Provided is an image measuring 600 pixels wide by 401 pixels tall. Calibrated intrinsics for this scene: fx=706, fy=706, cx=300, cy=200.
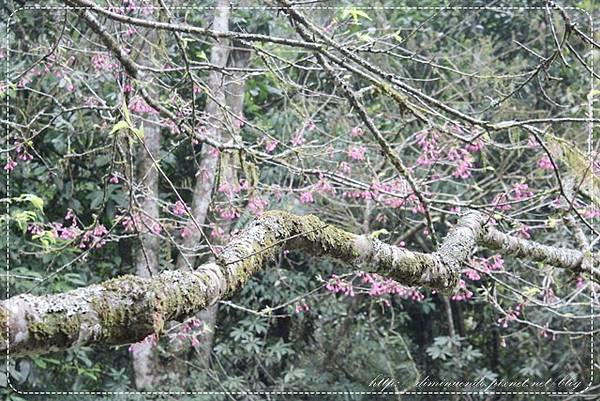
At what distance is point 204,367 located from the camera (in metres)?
3.30

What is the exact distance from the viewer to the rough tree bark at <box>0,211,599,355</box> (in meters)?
0.65

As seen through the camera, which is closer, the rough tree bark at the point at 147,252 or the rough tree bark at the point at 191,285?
the rough tree bark at the point at 191,285

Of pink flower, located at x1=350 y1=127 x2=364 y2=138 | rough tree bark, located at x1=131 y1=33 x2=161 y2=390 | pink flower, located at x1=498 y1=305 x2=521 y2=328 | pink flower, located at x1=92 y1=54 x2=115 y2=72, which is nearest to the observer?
pink flower, located at x1=498 y1=305 x2=521 y2=328

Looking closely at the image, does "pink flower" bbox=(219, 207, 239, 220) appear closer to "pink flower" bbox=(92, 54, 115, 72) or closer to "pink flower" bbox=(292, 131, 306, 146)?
"pink flower" bbox=(292, 131, 306, 146)

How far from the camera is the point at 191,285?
2.64 ft

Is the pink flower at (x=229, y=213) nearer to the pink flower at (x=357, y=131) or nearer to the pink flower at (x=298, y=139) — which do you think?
the pink flower at (x=298, y=139)

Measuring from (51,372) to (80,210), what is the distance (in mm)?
708

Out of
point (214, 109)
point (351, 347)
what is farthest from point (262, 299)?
point (214, 109)

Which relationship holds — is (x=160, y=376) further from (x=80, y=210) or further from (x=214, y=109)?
(x=214, y=109)

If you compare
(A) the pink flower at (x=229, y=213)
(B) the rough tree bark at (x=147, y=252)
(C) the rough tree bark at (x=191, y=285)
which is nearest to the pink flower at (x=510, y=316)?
(C) the rough tree bark at (x=191, y=285)

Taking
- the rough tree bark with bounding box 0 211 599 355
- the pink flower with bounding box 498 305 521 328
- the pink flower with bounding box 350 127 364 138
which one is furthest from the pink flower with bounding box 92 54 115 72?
the pink flower with bounding box 498 305 521 328

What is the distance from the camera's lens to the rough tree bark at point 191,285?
0.65 metres

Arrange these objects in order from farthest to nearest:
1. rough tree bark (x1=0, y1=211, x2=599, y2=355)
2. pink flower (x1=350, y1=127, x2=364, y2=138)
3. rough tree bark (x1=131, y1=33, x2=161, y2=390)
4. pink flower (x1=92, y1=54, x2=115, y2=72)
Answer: rough tree bark (x1=131, y1=33, x2=161, y2=390), pink flower (x1=350, y1=127, x2=364, y2=138), pink flower (x1=92, y1=54, x2=115, y2=72), rough tree bark (x1=0, y1=211, x2=599, y2=355)

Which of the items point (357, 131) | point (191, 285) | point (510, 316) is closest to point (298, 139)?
point (357, 131)
